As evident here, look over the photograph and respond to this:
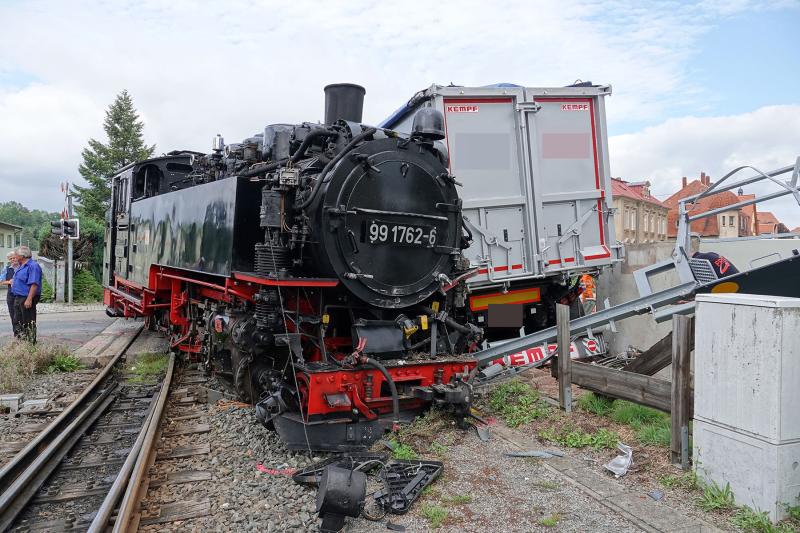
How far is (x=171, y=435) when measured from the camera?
5188 millimetres

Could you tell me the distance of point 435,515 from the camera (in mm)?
3404

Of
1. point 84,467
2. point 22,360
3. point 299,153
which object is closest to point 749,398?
point 299,153

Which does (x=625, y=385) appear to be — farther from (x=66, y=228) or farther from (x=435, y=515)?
(x=66, y=228)

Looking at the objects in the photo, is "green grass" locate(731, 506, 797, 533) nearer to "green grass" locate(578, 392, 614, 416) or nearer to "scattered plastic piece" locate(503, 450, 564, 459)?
"scattered plastic piece" locate(503, 450, 564, 459)

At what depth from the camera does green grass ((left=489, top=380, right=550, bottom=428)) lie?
527 centimetres

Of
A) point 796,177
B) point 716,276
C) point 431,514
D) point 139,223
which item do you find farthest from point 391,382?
point 139,223

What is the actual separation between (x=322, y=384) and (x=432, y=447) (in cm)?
100

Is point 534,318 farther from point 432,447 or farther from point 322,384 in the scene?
point 322,384

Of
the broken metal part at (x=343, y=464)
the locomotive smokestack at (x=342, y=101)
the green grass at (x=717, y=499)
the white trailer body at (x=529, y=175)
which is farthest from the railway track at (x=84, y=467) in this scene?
the white trailer body at (x=529, y=175)

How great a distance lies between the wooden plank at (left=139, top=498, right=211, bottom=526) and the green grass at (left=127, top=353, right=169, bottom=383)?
4.43 meters

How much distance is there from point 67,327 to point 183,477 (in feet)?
34.3

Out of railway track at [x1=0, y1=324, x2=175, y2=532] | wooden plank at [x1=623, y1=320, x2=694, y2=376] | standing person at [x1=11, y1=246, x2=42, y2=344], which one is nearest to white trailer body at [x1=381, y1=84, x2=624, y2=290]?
wooden plank at [x1=623, y1=320, x2=694, y2=376]

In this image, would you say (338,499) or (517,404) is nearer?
(338,499)

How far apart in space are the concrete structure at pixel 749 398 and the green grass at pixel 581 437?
844 millimetres
